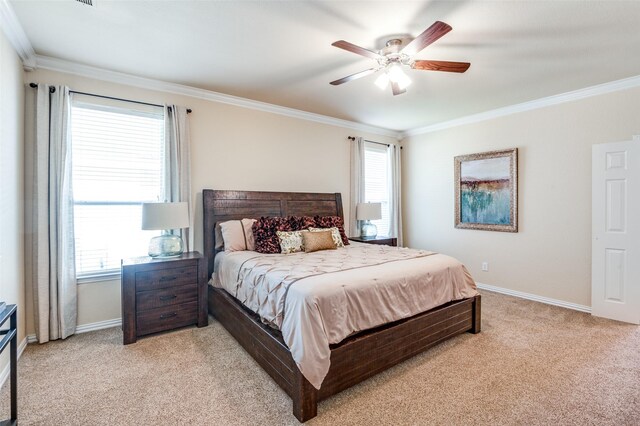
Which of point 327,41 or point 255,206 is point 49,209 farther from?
point 327,41

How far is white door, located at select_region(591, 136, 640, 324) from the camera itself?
329cm

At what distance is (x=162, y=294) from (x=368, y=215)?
10.2ft

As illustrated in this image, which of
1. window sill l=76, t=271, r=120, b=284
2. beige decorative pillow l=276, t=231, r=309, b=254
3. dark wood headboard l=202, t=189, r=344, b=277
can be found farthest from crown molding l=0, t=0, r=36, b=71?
beige decorative pillow l=276, t=231, r=309, b=254

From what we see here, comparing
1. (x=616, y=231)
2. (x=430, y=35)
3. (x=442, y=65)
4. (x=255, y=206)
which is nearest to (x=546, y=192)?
(x=616, y=231)

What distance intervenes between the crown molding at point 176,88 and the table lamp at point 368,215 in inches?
55.2

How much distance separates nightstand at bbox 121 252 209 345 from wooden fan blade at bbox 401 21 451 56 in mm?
2807

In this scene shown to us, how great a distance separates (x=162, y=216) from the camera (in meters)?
3.10

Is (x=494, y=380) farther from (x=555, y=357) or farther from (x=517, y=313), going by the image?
(x=517, y=313)

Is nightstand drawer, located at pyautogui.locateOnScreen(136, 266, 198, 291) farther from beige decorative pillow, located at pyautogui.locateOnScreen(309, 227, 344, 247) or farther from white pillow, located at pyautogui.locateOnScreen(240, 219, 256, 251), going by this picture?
beige decorative pillow, located at pyautogui.locateOnScreen(309, 227, 344, 247)

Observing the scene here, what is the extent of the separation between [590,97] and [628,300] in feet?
7.77

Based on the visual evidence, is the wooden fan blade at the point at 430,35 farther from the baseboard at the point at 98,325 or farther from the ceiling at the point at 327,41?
the baseboard at the point at 98,325

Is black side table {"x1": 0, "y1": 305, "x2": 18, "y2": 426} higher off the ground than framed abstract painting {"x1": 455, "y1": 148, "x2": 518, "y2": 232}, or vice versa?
framed abstract painting {"x1": 455, "y1": 148, "x2": 518, "y2": 232}

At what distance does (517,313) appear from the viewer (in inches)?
142

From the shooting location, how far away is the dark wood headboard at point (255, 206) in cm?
375
